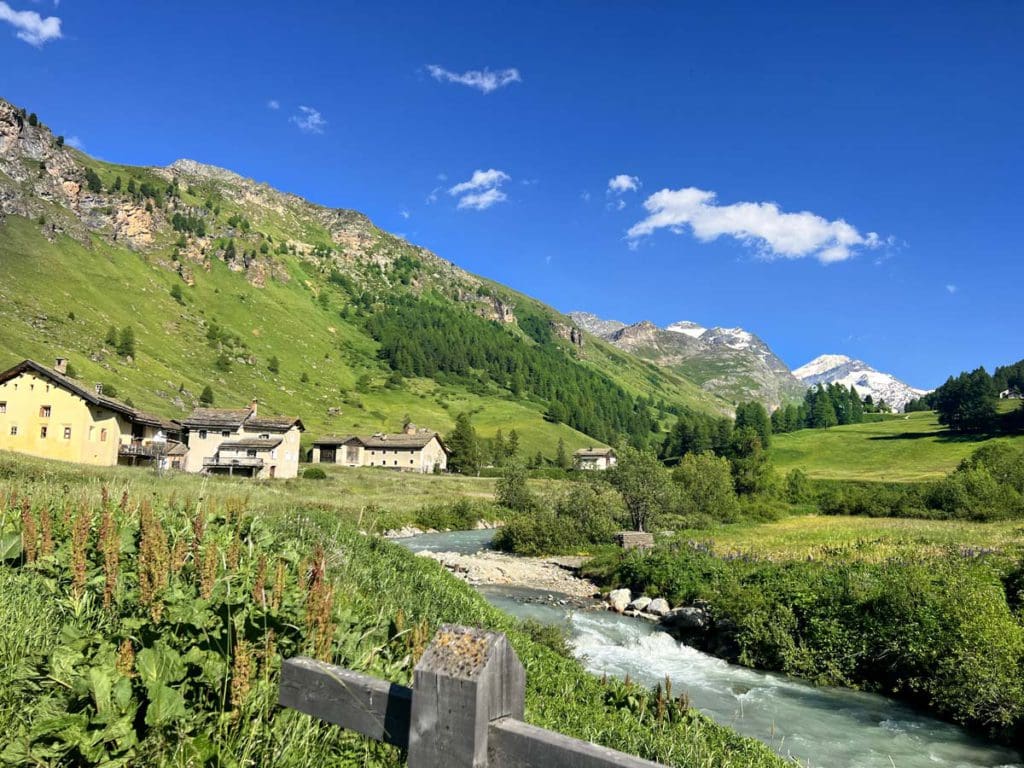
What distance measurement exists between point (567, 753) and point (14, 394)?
6967cm

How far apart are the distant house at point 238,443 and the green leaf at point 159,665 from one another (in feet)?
272

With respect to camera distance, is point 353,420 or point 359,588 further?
point 353,420

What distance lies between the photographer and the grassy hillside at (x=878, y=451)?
367 feet

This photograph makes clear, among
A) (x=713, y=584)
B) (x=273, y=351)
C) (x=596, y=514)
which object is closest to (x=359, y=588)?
(x=713, y=584)

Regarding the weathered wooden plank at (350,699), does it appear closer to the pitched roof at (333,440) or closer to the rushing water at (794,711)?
the rushing water at (794,711)

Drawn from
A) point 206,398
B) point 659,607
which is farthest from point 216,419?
point 659,607

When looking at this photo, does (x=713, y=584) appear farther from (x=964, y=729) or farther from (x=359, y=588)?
(x=359, y=588)

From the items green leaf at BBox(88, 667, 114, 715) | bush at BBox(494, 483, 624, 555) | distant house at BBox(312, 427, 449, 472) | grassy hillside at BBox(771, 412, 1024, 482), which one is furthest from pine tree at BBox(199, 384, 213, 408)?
green leaf at BBox(88, 667, 114, 715)

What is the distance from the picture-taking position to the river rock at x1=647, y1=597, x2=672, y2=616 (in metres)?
29.2

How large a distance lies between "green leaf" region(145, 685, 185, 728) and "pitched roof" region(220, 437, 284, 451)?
278 ft

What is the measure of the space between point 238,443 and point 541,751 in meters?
89.1

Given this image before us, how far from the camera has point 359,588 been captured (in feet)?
38.1

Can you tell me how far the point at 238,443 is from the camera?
3270 inches

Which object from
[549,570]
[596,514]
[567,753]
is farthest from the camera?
[596,514]
